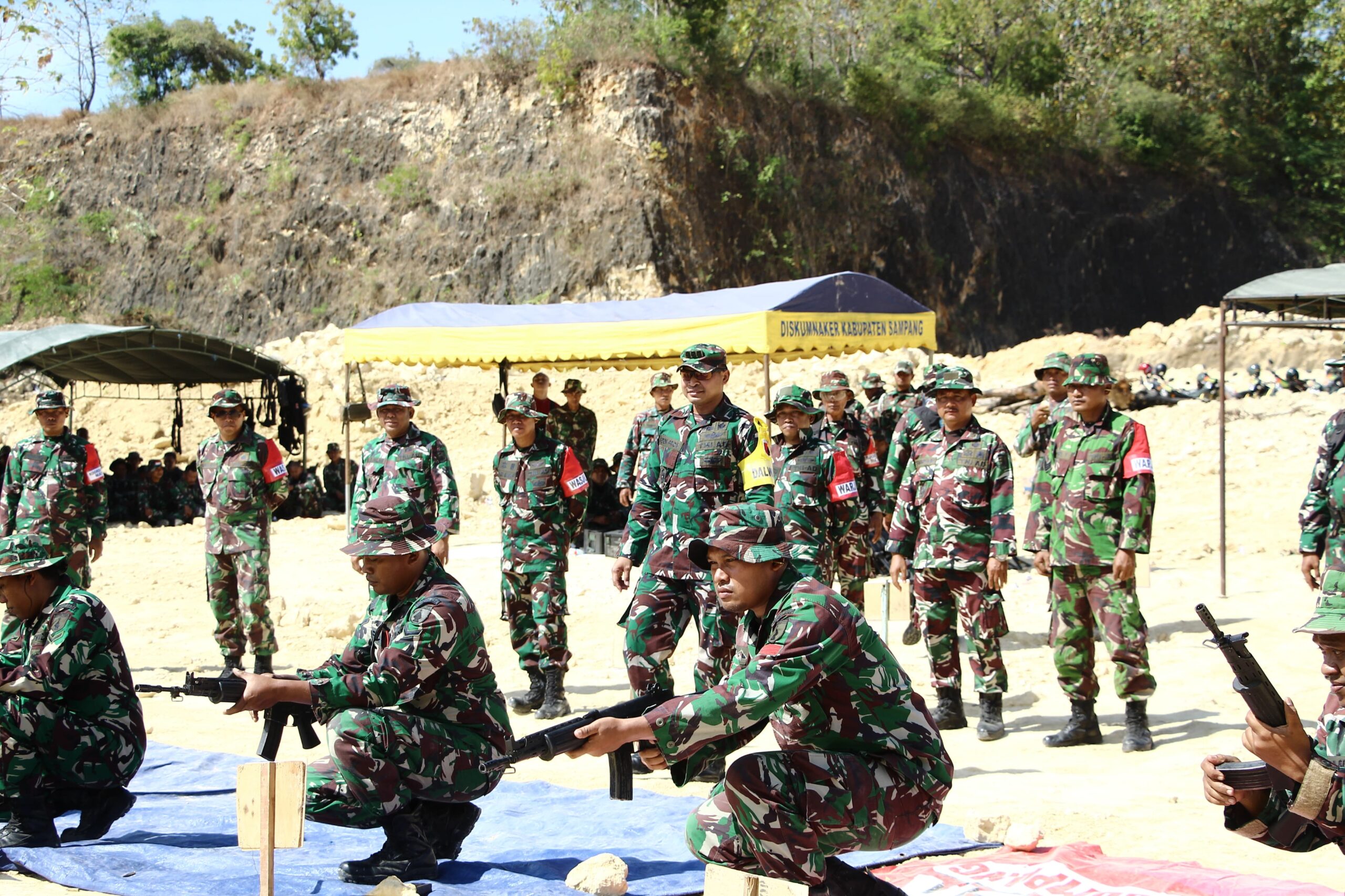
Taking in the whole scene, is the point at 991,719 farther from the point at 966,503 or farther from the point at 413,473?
the point at 413,473

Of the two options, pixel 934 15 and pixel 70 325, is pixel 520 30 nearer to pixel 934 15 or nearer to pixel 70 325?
pixel 934 15

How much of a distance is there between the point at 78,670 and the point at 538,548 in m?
3.69

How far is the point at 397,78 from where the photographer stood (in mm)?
34406

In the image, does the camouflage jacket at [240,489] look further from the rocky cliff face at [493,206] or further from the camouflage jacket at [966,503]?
the rocky cliff face at [493,206]

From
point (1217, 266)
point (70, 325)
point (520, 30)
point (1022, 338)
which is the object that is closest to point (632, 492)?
point (70, 325)

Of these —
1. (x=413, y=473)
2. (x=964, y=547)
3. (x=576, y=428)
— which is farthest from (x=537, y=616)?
(x=576, y=428)

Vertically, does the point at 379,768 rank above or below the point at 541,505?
below

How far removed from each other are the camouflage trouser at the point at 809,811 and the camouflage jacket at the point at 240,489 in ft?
20.2

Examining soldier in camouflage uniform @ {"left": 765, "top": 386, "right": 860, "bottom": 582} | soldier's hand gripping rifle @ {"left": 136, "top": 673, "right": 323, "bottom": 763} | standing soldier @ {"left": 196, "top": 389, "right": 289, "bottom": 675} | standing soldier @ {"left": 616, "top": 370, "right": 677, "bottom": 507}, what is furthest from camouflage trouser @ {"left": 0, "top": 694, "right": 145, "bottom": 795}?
soldier in camouflage uniform @ {"left": 765, "top": 386, "right": 860, "bottom": 582}

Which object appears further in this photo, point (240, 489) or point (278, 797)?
point (240, 489)

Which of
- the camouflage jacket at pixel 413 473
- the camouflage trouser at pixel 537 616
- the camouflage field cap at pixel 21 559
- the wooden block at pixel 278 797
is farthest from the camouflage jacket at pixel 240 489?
the wooden block at pixel 278 797

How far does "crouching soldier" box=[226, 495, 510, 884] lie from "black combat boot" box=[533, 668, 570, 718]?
329 centimetres

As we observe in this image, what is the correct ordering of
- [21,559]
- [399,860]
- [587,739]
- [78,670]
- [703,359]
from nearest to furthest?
1. [587,739]
2. [399,860]
3. [78,670]
4. [21,559]
5. [703,359]

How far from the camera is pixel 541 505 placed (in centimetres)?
880
